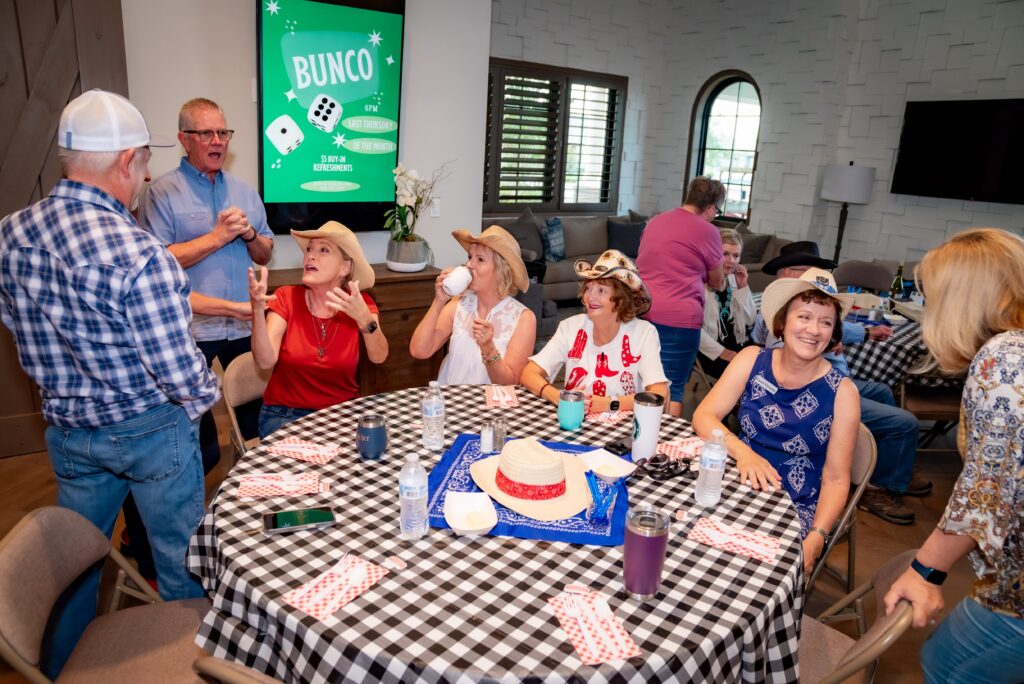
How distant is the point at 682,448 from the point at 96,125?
73.7 inches

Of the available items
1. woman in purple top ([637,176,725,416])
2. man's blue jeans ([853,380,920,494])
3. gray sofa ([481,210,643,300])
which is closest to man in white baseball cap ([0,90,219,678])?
woman in purple top ([637,176,725,416])

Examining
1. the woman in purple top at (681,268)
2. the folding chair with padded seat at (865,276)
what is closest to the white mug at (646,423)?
the woman in purple top at (681,268)

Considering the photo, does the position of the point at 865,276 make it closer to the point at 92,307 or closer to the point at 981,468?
the point at 981,468

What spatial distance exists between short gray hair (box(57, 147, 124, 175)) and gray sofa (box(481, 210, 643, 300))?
4700 millimetres

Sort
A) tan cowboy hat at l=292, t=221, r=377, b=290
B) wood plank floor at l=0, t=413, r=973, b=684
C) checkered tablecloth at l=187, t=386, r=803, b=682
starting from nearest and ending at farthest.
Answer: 1. checkered tablecloth at l=187, t=386, r=803, b=682
2. wood plank floor at l=0, t=413, r=973, b=684
3. tan cowboy hat at l=292, t=221, r=377, b=290

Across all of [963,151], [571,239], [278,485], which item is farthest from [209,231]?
[963,151]

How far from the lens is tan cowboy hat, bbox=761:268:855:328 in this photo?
2.25 meters

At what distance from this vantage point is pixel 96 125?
1.85 m

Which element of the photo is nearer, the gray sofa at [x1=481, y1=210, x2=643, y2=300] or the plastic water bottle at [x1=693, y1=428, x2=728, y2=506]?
the plastic water bottle at [x1=693, y1=428, x2=728, y2=506]

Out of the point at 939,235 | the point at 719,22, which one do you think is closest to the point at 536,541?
the point at 939,235

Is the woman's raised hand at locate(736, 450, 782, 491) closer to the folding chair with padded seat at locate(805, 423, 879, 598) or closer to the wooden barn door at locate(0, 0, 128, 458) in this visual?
the folding chair with padded seat at locate(805, 423, 879, 598)

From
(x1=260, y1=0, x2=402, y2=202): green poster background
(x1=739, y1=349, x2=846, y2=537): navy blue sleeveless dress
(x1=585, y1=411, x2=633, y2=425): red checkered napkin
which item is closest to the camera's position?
(x1=739, y1=349, x2=846, y2=537): navy blue sleeveless dress

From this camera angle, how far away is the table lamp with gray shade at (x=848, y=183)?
21.3 ft

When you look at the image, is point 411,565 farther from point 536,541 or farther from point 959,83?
point 959,83
